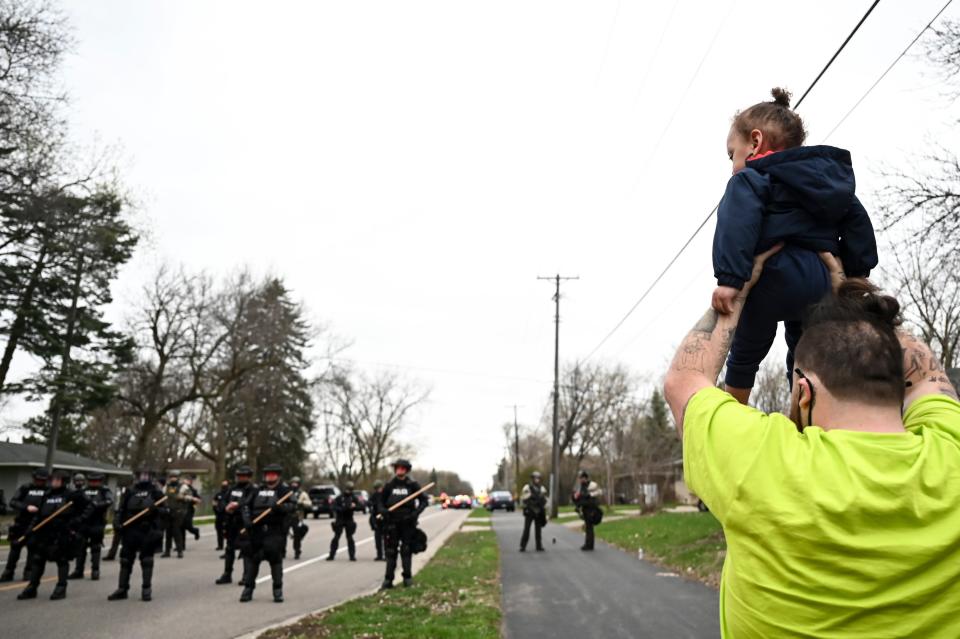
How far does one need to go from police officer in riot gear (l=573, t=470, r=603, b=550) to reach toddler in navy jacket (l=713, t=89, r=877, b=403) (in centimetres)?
1880

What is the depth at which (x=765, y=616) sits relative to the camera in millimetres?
1688

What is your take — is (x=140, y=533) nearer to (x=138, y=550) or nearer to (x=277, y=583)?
(x=138, y=550)

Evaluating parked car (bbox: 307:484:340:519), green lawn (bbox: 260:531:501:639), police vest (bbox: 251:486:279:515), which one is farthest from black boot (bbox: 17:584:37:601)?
parked car (bbox: 307:484:340:519)

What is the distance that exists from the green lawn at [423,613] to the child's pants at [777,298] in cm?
621

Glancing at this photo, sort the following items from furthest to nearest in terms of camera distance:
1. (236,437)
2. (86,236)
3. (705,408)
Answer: (236,437) < (86,236) < (705,408)

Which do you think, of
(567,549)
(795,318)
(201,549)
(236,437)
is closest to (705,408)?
(795,318)

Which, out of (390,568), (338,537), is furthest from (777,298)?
(338,537)

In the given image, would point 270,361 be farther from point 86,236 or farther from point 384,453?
point 384,453

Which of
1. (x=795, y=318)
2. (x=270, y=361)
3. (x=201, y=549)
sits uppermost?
(x=270, y=361)

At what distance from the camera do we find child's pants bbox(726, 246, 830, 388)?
8.73 feet

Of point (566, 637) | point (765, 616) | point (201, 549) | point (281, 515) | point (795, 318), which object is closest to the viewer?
point (765, 616)

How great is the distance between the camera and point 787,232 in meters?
2.67

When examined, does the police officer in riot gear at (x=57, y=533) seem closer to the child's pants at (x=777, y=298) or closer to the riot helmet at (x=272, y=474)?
the riot helmet at (x=272, y=474)

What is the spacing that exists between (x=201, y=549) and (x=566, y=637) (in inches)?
701
